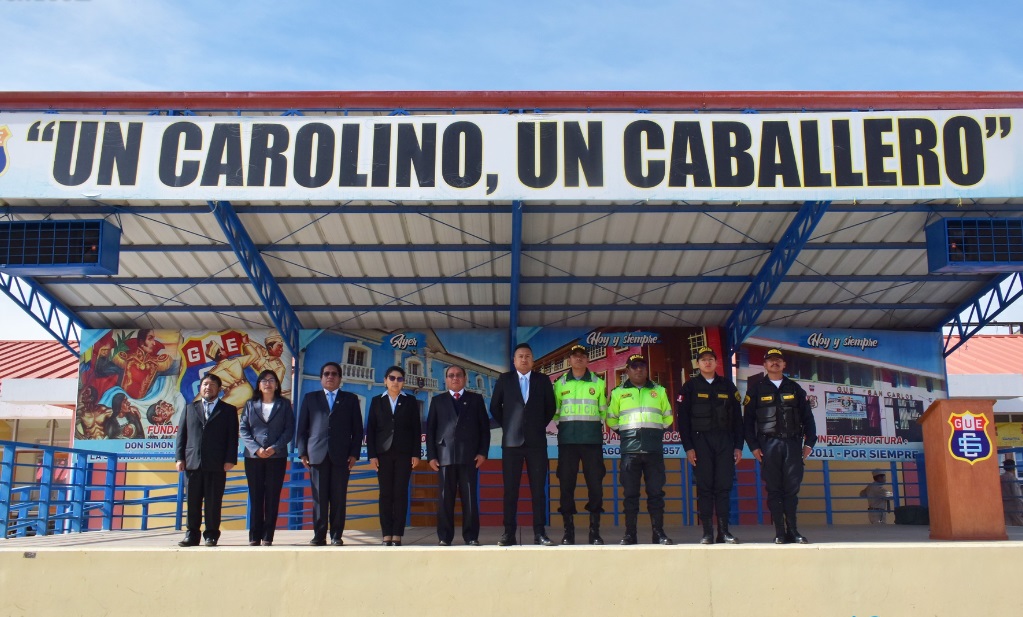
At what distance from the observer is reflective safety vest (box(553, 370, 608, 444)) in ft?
23.9

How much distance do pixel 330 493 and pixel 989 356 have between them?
1806 cm

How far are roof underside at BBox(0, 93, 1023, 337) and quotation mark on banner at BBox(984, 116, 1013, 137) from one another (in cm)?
163

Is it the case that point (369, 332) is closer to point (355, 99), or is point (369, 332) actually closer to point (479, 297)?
point (479, 297)

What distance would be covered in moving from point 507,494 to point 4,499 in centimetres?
528

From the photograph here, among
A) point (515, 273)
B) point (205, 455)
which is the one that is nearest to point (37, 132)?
point (205, 455)

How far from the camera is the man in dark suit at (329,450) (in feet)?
23.5

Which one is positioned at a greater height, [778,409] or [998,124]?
[998,124]

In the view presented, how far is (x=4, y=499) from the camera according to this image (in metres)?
8.30

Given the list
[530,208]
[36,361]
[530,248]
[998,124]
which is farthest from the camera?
[36,361]

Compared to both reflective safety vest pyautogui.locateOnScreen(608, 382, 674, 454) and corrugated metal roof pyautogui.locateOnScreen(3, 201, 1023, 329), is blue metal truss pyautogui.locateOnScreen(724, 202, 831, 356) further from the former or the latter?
reflective safety vest pyautogui.locateOnScreen(608, 382, 674, 454)

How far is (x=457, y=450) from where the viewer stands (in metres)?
7.18

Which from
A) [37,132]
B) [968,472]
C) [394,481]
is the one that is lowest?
[394,481]

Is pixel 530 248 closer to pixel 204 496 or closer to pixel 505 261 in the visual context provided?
pixel 505 261

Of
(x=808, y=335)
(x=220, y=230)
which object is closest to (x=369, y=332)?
(x=220, y=230)
